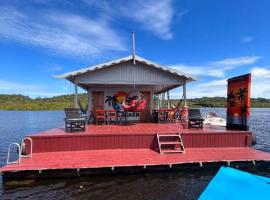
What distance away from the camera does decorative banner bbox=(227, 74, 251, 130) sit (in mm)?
9097

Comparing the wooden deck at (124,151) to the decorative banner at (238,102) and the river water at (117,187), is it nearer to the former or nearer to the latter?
the river water at (117,187)

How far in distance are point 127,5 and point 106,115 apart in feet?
→ 18.9

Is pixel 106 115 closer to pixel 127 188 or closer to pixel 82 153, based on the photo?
pixel 82 153

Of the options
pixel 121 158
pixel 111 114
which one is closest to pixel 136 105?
pixel 111 114

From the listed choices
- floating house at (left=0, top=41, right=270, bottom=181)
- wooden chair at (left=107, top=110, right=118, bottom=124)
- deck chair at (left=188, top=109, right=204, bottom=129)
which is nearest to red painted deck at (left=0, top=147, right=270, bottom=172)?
floating house at (left=0, top=41, right=270, bottom=181)

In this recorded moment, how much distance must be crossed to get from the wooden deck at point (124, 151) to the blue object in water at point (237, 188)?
287 cm

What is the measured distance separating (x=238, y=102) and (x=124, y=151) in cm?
502

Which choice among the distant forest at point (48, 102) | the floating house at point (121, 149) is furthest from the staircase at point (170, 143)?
the distant forest at point (48, 102)

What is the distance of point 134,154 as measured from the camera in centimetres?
751

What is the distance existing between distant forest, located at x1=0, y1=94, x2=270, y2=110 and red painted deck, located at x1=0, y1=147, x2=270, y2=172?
52721 mm

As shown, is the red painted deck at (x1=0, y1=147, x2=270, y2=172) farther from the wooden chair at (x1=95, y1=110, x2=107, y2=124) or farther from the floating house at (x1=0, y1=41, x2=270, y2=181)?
the wooden chair at (x1=95, y1=110, x2=107, y2=124)

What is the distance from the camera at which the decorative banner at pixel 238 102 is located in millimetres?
9097

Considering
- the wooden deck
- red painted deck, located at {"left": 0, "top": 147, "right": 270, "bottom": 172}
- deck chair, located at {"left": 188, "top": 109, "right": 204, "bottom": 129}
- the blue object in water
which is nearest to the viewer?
the blue object in water

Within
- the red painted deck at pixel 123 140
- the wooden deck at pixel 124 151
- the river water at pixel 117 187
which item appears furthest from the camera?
the red painted deck at pixel 123 140
